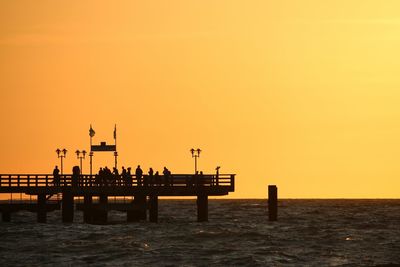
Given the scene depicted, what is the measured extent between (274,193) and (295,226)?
35.0 feet

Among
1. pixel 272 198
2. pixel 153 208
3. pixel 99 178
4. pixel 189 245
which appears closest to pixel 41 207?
pixel 99 178

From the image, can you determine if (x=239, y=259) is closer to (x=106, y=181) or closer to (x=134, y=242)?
(x=134, y=242)

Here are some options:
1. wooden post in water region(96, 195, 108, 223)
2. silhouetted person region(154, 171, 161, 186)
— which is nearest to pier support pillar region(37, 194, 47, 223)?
wooden post in water region(96, 195, 108, 223)

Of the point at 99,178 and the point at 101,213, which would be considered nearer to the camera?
the point at 99,178

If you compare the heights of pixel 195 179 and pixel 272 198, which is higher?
pixel 195 179

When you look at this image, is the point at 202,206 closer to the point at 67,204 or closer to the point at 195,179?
the point at 195,179

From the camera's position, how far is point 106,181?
80.6m

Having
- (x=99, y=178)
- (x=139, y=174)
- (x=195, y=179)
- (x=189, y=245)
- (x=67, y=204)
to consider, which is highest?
(x=139, y=174)

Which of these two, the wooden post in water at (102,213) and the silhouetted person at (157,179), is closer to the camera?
the silhouetted person at (157,179)

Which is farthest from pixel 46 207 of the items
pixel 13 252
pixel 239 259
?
pixel 239 259

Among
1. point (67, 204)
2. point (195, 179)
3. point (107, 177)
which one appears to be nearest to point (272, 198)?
point (195, 179)

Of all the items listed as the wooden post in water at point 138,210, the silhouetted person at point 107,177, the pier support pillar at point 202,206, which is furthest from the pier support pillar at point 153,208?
the silhouetted person at point 107,177

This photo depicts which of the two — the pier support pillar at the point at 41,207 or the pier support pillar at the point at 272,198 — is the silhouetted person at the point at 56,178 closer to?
the pier support pillar at the point at 41,207

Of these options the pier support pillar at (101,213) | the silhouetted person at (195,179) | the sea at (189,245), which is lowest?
the sea at (189,245)
